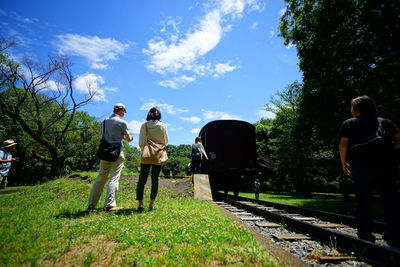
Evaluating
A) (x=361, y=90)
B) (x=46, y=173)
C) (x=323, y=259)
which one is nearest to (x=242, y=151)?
(x=361, y=90)

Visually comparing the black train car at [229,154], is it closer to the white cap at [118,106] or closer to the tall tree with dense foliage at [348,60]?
the tall tree with dense foliage at [348,60]

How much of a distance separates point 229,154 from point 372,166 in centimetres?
719

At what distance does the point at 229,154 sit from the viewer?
1001 cm

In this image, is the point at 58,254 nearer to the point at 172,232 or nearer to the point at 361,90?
the point at 172,232

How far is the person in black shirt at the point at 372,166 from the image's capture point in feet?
9.32

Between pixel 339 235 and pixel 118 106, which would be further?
pixel 118 106

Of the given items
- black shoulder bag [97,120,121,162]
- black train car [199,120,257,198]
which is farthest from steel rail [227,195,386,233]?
black shoulder bag [97,120,121,162]

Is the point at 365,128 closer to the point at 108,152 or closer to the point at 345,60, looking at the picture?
the point at 108,152

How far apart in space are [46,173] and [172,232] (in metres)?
45.0

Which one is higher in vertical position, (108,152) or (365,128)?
(365,128)

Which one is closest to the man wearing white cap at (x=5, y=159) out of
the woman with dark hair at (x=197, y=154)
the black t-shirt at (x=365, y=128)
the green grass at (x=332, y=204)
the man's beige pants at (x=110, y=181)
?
the man's beige pants at (x=110, y=181)

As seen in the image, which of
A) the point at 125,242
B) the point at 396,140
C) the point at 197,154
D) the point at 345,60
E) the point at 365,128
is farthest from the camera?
the point at 197,154

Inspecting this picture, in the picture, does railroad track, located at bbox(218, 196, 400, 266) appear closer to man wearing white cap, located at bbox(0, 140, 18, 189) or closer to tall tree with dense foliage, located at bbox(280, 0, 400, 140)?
tall tree with dense foliage, located at bbox(280, 0, 400, 140)

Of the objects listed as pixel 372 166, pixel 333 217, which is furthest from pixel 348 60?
pixel 372 166
